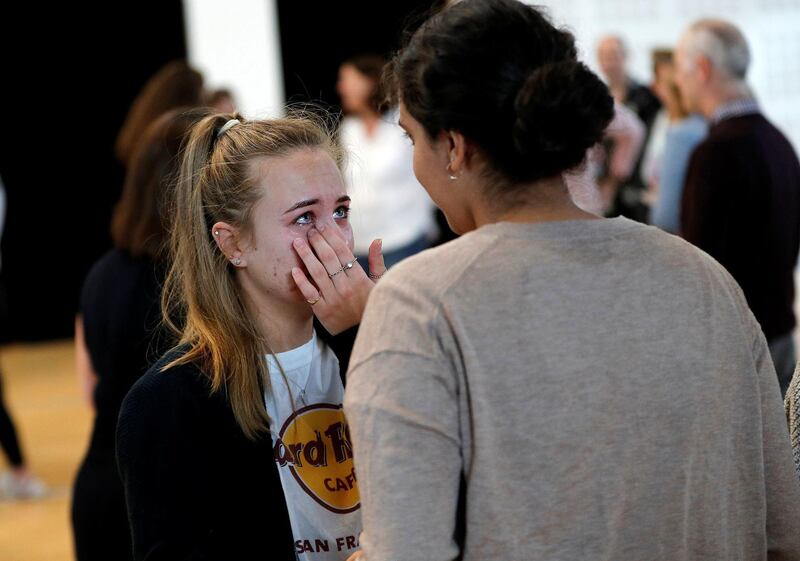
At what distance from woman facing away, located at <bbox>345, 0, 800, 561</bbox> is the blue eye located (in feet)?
1.25

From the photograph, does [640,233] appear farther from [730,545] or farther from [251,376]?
[251,376]

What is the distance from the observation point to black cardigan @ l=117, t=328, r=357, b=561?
140 cm

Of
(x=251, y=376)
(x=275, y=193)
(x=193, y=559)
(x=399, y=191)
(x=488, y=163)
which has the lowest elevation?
(x=399, y=191)

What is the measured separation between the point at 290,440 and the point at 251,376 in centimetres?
11

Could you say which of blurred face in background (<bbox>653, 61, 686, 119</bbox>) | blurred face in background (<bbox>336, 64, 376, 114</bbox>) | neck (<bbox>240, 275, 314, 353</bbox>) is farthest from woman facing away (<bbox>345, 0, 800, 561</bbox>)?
blurred face in background (<bbox>336, 64, 376, 114</bbox>)

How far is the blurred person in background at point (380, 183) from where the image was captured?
506 centimetres

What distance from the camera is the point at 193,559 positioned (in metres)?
1.37

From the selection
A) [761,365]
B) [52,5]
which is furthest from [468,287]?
[52,5]

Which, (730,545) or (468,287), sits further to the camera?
(730,545)

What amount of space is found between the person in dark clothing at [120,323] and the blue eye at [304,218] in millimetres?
747

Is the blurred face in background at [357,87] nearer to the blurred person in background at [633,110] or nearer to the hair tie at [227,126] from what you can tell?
the blurred person in background at [633,110]

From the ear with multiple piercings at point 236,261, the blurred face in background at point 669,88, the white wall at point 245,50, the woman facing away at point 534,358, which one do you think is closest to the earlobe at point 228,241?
the ear with multiple piercings at point 236,261

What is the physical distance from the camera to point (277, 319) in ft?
5.18

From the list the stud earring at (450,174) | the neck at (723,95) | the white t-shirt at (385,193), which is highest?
the stud earring at (450,174)
